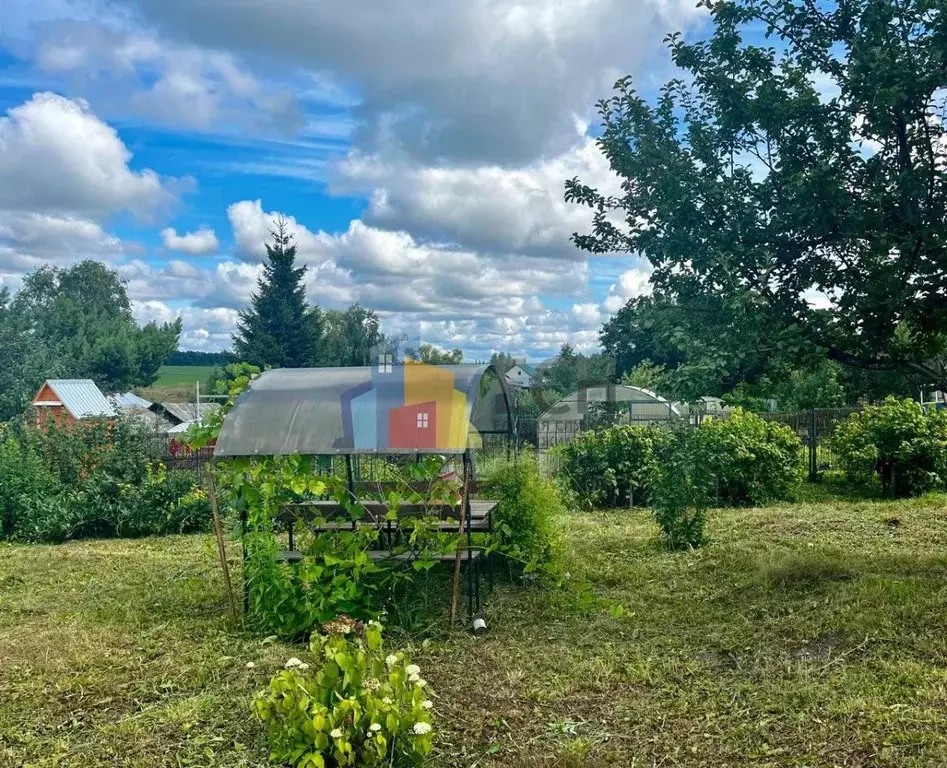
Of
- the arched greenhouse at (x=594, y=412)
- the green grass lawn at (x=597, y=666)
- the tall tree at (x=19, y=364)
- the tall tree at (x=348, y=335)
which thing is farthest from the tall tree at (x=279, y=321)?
the green grass lawn at (x=597, y=666)

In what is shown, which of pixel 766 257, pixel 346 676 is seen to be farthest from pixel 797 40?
pixel 346 676

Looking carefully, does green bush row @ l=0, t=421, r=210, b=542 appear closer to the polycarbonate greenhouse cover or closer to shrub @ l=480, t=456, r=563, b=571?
the polycarbonate greenhouse cover

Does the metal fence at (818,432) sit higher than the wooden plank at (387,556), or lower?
higher

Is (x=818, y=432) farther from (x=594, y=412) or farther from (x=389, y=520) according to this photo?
(x=389, y=520)

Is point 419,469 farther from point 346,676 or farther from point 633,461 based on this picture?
point 633,461

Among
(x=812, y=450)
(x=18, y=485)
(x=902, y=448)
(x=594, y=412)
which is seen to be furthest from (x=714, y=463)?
(x=18, y=485)

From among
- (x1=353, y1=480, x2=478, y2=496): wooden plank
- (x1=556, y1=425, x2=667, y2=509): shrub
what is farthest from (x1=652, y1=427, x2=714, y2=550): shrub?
(x1=556, y1=425, x2=667, y2=509): shrub

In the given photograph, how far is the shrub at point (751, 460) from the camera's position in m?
11.0

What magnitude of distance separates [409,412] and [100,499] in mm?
6679

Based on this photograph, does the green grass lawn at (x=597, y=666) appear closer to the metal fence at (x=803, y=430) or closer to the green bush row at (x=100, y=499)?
the green bush row at (x=100, y=499)

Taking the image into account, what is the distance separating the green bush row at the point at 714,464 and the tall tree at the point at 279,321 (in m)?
20.8

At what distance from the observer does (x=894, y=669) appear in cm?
450

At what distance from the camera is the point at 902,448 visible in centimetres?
1102

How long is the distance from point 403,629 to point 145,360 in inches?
1688
